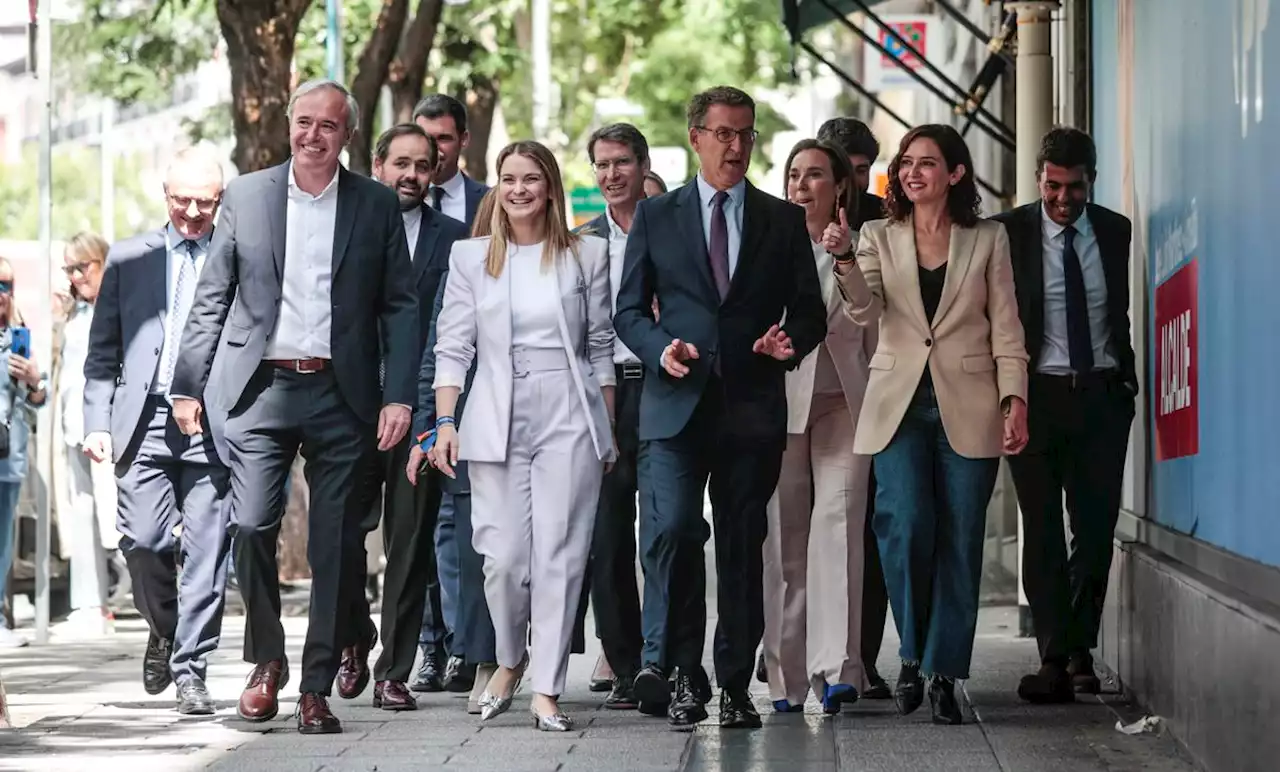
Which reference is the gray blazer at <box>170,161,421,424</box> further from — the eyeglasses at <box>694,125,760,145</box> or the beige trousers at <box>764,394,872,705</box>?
the beige trousers at <box>764,394,872,705</box>

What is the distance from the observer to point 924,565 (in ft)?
29.3

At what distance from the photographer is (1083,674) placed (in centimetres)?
985

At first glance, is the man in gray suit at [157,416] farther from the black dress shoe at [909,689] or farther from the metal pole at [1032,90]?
the metal pole at [1032,90]

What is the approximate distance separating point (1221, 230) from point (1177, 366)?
1.15 meters

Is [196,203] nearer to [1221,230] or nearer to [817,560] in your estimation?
[817,560]

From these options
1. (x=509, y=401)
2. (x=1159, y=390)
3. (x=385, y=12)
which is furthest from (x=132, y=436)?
(x=385, y=12)

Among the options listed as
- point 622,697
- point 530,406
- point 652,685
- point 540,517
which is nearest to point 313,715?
point 540,517

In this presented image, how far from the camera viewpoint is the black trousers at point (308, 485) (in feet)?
28.7

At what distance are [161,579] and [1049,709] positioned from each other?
3.57 meters

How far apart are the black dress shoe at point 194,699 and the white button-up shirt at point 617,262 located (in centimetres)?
205

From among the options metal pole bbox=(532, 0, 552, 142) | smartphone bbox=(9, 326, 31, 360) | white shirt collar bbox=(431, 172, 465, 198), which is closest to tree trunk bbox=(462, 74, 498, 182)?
metal pole bbox=(532, 0, 552, 142)

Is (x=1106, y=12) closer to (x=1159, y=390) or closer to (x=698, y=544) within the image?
(x=1159, y=390)

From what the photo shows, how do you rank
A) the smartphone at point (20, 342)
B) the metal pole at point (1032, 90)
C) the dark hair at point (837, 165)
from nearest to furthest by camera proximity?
the dark hair at point (837, 165) → the metal pole at point (1032, 90) → the smartphone at point (20, 342)

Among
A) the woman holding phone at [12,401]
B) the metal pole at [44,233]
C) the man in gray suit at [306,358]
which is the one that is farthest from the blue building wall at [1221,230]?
the metal pole at [44,233]
